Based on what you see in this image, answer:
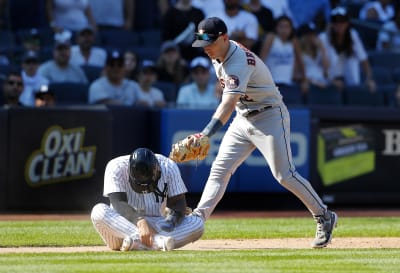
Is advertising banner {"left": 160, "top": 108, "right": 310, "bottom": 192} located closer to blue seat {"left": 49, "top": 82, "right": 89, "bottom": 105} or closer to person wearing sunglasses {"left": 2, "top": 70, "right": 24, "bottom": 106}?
blue seat {"left": 49, "top": 82, "right": 89, "bottom": 105}

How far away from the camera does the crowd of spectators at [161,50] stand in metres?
13.3

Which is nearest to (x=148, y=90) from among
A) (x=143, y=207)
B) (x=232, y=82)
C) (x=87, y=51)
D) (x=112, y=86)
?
(x=112, y=86)

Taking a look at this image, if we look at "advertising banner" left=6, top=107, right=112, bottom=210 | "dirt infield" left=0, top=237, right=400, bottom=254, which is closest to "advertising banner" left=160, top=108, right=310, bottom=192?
"advertising banner" left=6, top=107, right=112, bottom=210

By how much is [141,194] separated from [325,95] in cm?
708

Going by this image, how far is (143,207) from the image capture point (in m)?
8.03

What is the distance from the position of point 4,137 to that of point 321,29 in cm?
612

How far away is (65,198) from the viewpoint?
1230cm

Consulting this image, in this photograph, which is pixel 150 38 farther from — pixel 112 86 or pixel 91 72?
pixel 112 86

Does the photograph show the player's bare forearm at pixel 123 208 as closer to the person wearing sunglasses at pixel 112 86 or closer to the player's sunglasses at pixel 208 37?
the player's sunglasses at pixel 208 37

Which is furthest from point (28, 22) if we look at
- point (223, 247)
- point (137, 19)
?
point (223, 247)

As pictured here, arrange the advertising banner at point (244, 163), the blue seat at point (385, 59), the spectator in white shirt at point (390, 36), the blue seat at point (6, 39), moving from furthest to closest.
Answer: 1. the spectator in white shirt at point (390, 36)
2. the blue seat at point (385, 59)
3. the blue seat at point (6, 39)
4. the advertising banner at point (244, 163)

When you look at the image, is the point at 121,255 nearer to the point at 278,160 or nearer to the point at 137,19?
the point at 278,160

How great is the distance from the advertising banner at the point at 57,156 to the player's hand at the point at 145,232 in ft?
15.2

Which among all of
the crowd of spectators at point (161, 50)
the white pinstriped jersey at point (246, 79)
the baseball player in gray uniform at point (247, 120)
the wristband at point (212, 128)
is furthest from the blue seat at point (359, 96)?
the wristband at point (212, 128)
